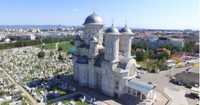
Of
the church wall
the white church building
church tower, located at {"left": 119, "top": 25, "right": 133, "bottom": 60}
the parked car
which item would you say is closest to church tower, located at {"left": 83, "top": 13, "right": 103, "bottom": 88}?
the white church building

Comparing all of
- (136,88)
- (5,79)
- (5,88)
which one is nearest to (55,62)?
(5,79)

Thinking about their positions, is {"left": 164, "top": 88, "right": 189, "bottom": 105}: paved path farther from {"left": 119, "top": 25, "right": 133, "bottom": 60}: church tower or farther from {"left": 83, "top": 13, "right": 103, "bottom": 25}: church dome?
{"left": 83, "top": 13, "right": 103, "bottom": 25}: church dome

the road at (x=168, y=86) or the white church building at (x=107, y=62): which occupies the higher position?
the white church building at (x=107, y=62)

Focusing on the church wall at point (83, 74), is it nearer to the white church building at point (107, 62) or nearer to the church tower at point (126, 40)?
the white church building at point (107, 62)

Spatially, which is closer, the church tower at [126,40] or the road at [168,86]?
the road at [168,86]

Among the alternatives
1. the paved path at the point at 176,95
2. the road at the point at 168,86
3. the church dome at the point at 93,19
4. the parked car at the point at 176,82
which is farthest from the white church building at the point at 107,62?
the parked car at the point at 176,82

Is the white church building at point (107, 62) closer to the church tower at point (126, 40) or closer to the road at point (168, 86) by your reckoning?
the church tower at point (126, 40)

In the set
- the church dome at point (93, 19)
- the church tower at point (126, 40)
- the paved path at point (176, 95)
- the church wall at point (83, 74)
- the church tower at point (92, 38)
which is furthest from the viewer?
the church dome at point (93, 19)

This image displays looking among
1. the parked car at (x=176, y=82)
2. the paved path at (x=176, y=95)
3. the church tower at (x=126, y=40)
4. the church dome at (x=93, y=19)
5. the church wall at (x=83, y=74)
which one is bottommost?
the paved path at (x=176, y=95)

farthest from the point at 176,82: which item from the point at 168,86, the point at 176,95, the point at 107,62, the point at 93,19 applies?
the point at 93,19

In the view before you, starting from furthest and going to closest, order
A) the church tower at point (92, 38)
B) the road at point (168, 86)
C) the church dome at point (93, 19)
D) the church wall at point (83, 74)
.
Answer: the church dome at point (93, 19), the church wall at point (83, 74), the church tower at point (92, 38), the road at point (168, 86)
